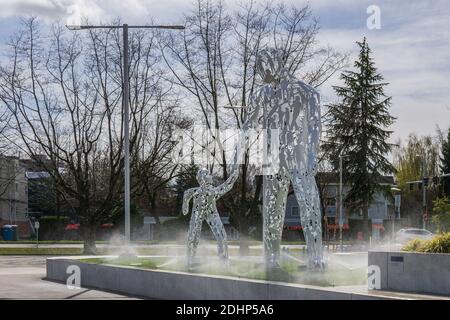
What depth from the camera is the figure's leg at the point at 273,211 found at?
1712 cm

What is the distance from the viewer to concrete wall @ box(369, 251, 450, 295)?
13383mm

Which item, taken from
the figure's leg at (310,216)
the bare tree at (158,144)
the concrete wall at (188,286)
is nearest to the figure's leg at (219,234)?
the concrete wall at (188,286)

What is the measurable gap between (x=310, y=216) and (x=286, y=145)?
154 cm

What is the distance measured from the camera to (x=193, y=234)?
63.4 ft

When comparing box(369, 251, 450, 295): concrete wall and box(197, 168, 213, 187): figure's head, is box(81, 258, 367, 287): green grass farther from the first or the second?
box(197, 168, 213, 187): figure's head

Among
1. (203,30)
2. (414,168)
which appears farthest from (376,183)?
(203,30)

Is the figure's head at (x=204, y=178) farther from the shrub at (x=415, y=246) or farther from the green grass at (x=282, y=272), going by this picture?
the shrub at (x=415, y=246)

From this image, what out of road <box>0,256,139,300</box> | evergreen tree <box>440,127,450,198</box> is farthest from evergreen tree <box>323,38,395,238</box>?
road <box>0,256,139,300</box>

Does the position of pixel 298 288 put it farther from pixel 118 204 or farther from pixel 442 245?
pixel 118 204

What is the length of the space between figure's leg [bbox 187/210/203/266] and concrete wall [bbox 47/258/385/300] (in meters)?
1.33

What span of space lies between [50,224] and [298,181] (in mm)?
59064

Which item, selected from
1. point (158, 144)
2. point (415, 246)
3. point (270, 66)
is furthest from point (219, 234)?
point (158, 144)

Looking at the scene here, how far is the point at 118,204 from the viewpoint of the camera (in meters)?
41.4

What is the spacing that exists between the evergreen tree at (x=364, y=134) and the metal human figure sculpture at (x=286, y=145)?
40.8 metres
